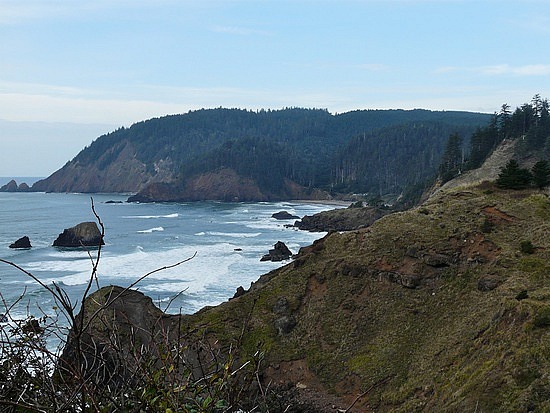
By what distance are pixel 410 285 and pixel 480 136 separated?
70556 millimetres

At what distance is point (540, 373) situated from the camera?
1975 cm

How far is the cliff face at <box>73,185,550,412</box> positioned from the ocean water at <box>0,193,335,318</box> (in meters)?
9.33

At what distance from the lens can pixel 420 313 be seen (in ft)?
99.6

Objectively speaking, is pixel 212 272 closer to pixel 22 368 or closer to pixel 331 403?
pixel 331 403

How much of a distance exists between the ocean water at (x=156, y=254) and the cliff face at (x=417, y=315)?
933 cm

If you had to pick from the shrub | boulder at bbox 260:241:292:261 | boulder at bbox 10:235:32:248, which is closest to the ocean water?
boulder at bbox 10:235:32:248

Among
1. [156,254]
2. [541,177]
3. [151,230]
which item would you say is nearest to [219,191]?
[151,230]

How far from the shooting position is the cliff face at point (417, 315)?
22391 millimetres

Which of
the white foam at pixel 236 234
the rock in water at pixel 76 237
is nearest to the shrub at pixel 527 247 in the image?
the white foam at pixel 236 234

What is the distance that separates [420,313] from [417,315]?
0.68 feet

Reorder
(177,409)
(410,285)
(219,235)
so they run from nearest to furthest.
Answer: (177,409), (410,285), (219,235)

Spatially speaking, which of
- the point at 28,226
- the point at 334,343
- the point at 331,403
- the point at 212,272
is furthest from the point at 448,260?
the point at 28,226

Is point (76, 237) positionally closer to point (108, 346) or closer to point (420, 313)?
point (420, 313)

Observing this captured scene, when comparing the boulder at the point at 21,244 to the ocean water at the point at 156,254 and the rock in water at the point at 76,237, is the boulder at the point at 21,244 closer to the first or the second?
the ocean water at the point at 156,254
